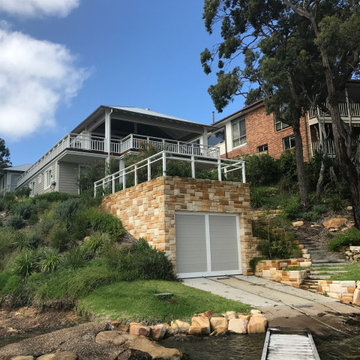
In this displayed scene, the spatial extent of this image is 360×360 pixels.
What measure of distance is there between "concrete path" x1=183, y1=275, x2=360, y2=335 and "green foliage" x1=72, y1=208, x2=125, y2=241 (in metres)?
3.54

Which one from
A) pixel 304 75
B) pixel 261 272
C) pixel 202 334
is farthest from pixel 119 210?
pixel 304 75

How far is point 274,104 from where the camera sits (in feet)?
57.8

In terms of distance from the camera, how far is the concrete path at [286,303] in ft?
25.0

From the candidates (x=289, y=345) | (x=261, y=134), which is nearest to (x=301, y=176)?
(x=261, y=134)

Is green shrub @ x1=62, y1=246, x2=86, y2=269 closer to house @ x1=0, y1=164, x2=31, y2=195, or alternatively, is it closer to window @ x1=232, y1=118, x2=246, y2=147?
window @ x1=232, y1=118, x2=246, y2=147

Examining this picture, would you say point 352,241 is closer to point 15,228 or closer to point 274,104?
point 274,104

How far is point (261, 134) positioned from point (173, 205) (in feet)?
51.8

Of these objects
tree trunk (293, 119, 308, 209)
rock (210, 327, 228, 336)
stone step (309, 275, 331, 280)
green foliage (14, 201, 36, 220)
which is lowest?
rock (210, 327, 228, 336)

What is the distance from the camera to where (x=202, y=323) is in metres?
7.38

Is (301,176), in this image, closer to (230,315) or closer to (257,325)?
(230,315)

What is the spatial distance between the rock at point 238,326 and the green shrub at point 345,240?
23.6ft

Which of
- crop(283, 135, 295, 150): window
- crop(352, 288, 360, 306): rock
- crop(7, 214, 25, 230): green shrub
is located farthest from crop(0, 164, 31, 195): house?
crop(352, 288, 360, 306): rock

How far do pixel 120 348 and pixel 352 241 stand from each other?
988 cm

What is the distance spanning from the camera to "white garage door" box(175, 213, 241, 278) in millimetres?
12055
